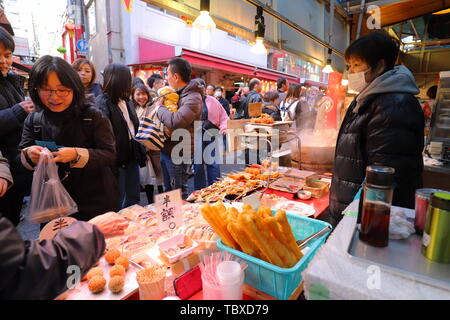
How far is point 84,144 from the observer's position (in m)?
1.99

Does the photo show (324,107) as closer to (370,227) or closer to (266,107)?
(266,107)

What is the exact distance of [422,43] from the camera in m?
10.4

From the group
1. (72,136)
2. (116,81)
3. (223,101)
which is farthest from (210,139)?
(223,101)

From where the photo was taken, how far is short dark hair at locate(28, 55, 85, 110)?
168 centimetres

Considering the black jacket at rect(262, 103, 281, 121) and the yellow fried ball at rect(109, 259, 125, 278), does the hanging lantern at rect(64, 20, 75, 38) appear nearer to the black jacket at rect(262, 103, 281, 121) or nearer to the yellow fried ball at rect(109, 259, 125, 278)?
the black jacket at rect(262, 103, 281, 121)

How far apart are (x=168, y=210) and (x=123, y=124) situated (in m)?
1.89

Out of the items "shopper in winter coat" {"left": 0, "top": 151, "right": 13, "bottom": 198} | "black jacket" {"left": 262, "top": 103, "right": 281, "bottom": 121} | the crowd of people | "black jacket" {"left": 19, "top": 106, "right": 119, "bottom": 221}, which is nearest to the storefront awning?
"black jacket" {"left": 262, "top": 103, "right": 281, "bottom": 121}

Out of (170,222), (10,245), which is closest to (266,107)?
(170,222)

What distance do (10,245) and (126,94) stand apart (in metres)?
2.61

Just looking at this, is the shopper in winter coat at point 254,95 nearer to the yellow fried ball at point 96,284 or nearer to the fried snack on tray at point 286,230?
the fried snack on tray at point 286,230

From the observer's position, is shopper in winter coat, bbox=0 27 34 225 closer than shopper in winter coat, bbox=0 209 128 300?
No

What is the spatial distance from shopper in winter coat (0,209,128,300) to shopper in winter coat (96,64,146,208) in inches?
78.6

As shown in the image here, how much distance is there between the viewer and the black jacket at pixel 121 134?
292 cm

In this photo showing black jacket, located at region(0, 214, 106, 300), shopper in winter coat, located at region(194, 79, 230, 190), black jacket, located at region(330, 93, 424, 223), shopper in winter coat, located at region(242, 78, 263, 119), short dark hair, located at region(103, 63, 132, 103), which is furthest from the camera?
shopper in winter coat, located at region(242, 78, 263, 119)
